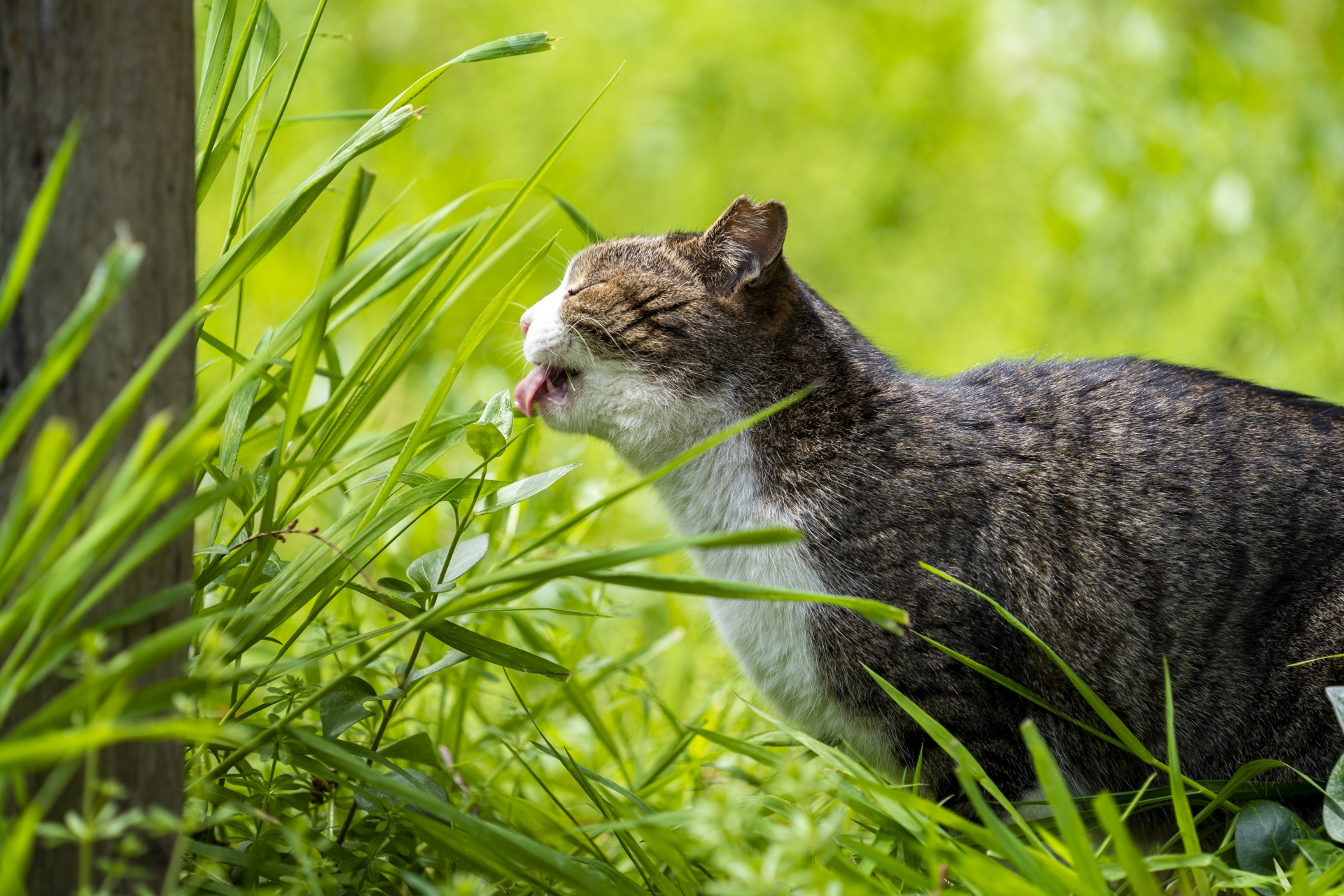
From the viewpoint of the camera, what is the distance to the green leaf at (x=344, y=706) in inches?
68.0

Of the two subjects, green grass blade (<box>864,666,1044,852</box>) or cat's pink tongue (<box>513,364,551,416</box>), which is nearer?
green grass blade (<box>864,666,1044,852</box>)

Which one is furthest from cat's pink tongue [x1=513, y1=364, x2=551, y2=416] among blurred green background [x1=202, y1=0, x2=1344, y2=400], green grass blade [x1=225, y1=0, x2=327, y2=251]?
blurred green background [x1=202, y1=0, x2=1344, y2=400]

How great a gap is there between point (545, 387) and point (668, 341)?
0.99 ft

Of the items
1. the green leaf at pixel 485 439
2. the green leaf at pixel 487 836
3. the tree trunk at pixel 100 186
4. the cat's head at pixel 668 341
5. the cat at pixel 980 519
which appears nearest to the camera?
the tree trunk at pixel 100 186

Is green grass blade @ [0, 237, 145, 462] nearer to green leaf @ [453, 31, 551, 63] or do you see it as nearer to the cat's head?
green leaf @ [453, 31, 551, 63]

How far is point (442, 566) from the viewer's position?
193 centimetres

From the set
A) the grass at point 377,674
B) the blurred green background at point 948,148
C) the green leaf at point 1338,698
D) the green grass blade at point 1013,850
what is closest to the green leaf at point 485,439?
the grass at point 377,674

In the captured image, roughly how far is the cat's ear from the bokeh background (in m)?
1.55

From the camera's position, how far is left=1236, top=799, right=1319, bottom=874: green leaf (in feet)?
6.42

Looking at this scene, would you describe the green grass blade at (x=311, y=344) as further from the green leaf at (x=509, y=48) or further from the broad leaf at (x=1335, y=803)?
the broad leaf at (x=1335, y=803)

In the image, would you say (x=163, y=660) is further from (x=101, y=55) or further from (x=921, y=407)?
(x=921, y=407)

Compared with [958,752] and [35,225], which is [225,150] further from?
[958,752]

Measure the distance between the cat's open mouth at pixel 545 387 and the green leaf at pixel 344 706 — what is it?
869mm

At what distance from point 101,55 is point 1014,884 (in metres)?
1.54
